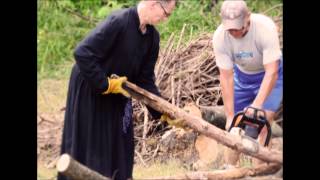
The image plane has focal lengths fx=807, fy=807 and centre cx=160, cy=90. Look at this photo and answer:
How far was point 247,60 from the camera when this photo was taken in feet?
13.5

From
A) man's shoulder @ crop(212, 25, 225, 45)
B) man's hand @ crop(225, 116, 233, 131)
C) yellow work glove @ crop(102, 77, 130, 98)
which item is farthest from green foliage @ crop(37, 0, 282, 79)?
man's hand @ crop(225, 116, 233, 131)

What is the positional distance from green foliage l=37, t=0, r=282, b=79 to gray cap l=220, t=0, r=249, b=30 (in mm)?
94

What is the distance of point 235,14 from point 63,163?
1.14m

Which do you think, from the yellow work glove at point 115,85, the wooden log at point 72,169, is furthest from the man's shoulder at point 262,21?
the wooden log at point 72,169

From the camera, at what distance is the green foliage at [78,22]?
4191mm

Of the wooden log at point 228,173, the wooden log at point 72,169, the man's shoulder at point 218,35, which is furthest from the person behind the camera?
the wooden log at point 228,173

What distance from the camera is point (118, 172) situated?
4262mm

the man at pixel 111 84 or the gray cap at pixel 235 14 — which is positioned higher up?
the gray cap at pixel 235 14

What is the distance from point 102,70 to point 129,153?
1.72ft

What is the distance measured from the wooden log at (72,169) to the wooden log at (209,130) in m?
0.45

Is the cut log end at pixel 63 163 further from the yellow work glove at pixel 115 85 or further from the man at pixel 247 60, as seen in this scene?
the man at pixel 247 60

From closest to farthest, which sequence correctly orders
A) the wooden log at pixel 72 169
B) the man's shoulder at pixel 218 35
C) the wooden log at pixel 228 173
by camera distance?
the wooden log at pixel 72 169
the man's shoulder at pixel 218 35
the wooden log at pixel 228 173

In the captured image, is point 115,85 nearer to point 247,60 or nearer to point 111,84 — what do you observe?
point 111,84
